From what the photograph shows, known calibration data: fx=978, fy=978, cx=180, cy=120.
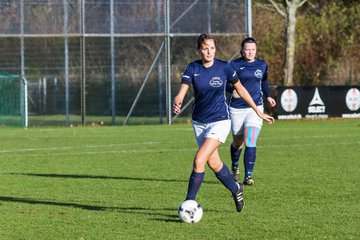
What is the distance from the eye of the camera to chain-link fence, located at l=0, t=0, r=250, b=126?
33938 millimetres

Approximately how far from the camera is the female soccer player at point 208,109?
412 inches

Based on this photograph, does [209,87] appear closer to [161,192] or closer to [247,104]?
[161,192]

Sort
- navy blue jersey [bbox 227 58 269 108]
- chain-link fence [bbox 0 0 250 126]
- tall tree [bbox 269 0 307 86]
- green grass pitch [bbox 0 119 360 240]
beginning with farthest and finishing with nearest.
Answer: tall tree [bbox 269 0 307 86]
chain-link fence [bbox 0 0 250 126]
navy blue jersey [bbox 227 58 269 108]
green grass pitch [bbox 0 119 360 240]

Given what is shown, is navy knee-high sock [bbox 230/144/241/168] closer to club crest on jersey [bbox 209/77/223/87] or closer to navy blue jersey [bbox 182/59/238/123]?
navy blue jersey [bbox 182/59/238/123]

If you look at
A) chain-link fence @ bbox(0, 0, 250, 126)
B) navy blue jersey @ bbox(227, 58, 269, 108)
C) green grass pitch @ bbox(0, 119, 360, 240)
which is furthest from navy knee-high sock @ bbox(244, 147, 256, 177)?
chain-link fence @ bbox(0, 0, 250, 126)

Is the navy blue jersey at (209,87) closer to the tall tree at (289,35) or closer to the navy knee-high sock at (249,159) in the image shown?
the navy knee-high sock at (249,159)

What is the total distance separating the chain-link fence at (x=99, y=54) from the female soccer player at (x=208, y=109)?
2363cm

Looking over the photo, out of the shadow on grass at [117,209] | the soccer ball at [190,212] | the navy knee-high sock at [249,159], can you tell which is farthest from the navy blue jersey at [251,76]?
the soccer ball at [190,212]

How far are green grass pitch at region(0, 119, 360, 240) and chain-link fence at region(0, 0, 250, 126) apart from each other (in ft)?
33.2

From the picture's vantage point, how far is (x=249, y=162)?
1430 cm

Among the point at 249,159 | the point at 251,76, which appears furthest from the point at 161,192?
the point at 251,76

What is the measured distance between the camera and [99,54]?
3447 cm

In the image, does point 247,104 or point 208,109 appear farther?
point 247,104

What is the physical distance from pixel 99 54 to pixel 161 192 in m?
21.8
